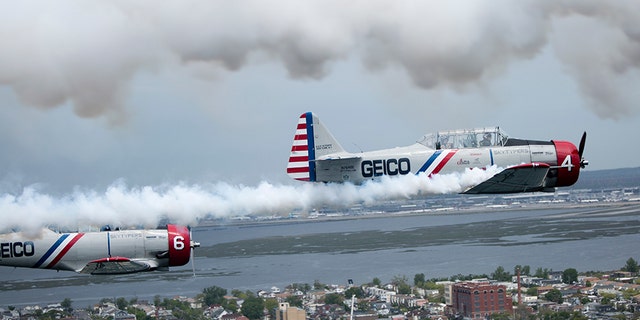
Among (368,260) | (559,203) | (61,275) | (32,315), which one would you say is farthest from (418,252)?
(559,203)

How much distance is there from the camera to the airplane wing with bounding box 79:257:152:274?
2339 centimetres

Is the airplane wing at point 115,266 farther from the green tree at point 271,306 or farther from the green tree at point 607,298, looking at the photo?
the green tree at point 607,298

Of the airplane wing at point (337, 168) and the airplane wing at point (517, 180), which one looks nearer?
the airplane wing at point (517, 180)

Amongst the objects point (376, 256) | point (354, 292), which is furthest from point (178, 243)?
point (376, 256)

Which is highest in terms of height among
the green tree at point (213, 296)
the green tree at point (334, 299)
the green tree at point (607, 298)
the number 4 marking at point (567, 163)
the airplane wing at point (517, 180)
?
the number 4 marking at point (567, 163)

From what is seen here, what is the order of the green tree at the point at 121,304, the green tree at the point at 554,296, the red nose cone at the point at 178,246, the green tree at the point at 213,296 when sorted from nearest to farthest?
the red nose cone at the point at 178,246 → the green tree at the point at 554,296 → the green tree at the point at 121,304 → the green tree at the point at 213,296

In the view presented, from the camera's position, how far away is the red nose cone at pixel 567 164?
26969 mm

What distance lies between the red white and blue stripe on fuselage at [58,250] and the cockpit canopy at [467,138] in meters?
10.9

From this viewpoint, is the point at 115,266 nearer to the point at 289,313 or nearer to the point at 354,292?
the point at 289,313

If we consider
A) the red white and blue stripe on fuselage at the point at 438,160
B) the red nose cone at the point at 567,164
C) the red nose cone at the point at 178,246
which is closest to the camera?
the red nose cone at the point at 178,246

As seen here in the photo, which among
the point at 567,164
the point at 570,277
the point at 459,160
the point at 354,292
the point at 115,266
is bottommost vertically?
the point at 570,277

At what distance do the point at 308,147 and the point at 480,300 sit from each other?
19.8 metres

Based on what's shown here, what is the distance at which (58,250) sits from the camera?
23484mm

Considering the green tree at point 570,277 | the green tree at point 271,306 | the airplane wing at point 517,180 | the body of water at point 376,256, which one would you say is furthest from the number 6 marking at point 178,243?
the green tree at point 570,277
